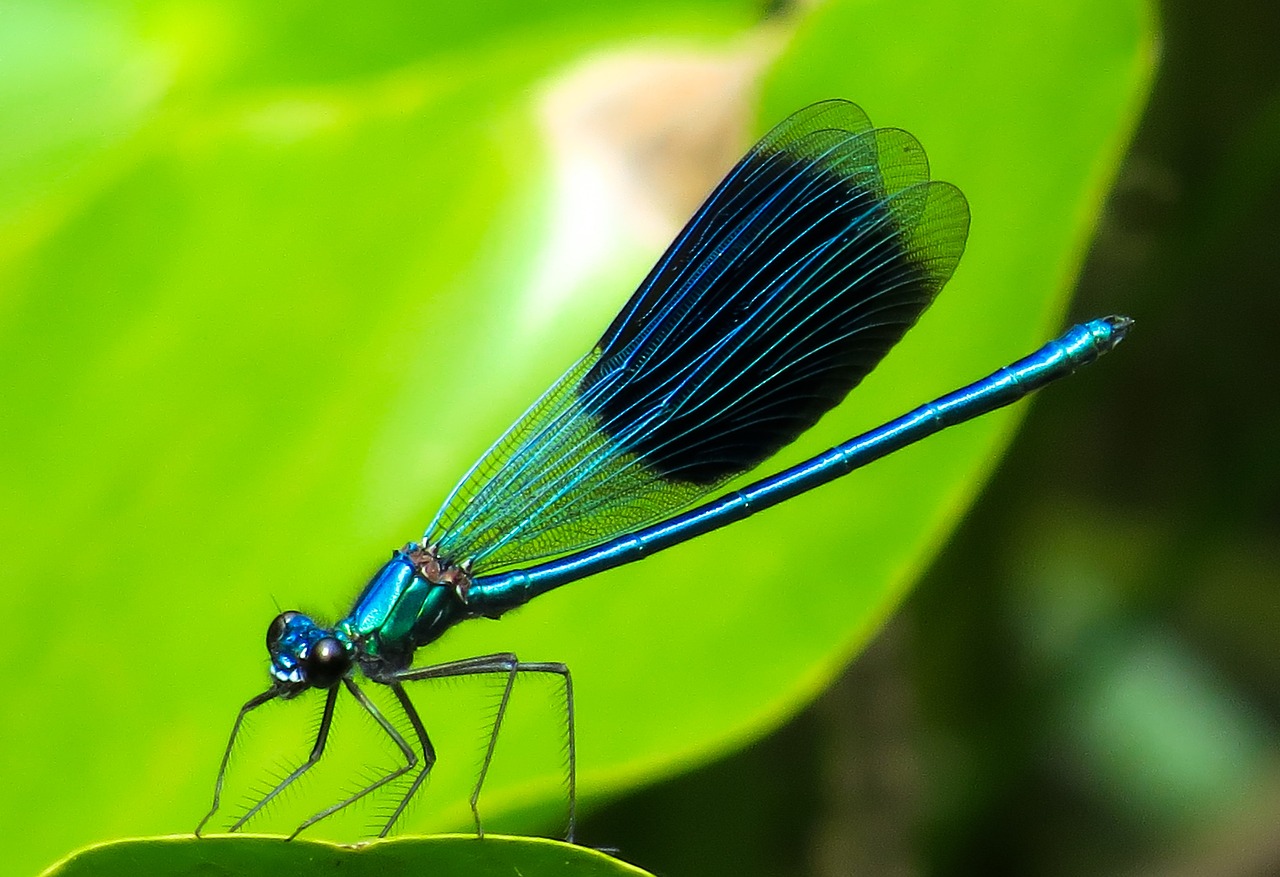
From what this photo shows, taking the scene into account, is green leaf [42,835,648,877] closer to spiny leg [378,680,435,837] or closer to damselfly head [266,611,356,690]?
spiny leg [378,680,435,837]

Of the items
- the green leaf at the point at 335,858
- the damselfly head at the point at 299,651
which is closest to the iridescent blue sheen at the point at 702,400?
the damselfly head at the point at 299,651

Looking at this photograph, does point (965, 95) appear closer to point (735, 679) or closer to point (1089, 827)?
point (735, 679)

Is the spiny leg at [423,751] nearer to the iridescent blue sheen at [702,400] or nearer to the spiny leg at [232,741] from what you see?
the iridescent blue sheen at [702,400]

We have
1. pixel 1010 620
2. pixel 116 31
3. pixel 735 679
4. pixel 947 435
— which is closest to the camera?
pixel 735 679

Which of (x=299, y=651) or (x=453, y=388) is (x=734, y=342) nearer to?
(x=453, y=388)

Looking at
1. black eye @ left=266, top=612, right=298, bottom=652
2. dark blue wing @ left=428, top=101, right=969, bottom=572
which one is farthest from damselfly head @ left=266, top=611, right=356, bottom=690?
dark blue wing @ left=428, top=101, right=969, bottom=572

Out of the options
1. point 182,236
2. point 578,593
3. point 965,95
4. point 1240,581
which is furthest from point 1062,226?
point 1240,581

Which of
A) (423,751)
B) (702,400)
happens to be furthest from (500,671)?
(702,400)
